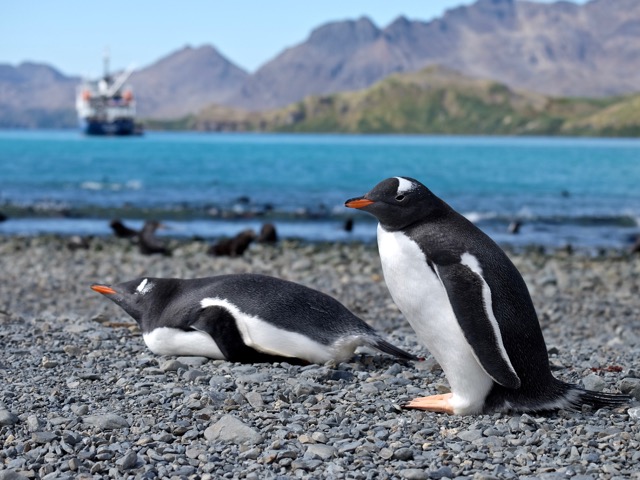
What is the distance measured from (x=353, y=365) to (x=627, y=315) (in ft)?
21.4

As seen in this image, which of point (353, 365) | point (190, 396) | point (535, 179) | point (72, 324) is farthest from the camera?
point (535, 179)

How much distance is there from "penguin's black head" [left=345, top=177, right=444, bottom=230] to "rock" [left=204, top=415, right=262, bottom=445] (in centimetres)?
136

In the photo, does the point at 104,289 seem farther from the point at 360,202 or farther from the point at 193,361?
the point at 360,202

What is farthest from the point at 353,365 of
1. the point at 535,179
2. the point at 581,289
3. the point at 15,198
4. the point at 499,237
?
the point at 535,179

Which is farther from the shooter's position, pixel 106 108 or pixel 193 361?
pixel 106 108

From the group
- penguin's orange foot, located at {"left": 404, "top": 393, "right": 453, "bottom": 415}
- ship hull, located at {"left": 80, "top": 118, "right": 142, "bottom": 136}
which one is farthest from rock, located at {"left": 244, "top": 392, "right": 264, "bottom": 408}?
ship hull, located at {"left": 80, "top": 118, "right": 142, "bottom": 136}

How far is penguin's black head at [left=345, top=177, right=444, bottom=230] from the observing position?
198 inches

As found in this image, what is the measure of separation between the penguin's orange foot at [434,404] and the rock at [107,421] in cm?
165

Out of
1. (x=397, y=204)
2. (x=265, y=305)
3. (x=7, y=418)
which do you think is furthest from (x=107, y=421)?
(x=397, y=204)

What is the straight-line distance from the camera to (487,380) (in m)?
5.09

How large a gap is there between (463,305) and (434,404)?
719 millimetres

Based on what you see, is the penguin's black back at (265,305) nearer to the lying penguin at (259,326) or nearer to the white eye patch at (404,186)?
the lying penguin at (259,326)

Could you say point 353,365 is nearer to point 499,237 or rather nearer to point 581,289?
point 581,289

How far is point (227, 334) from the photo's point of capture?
635cm
